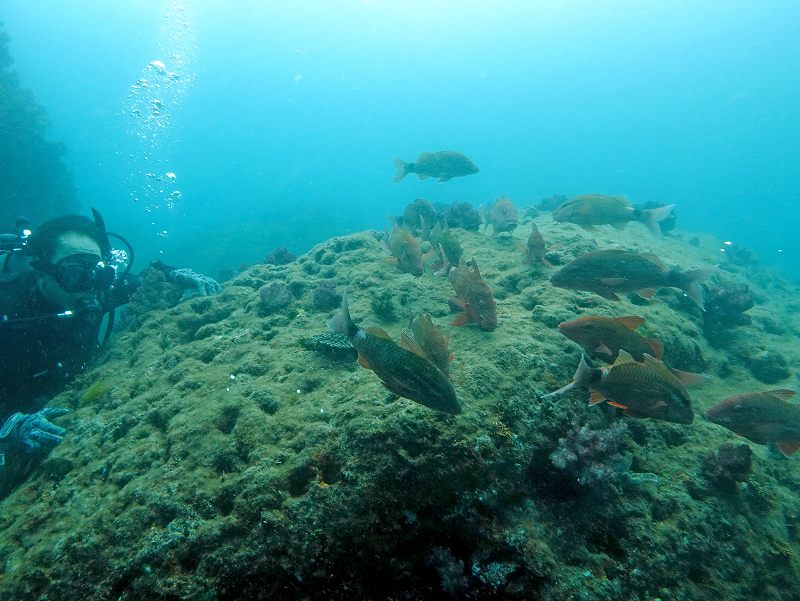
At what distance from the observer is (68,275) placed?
630cm

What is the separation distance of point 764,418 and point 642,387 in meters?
1.81

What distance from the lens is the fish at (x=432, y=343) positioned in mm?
3453

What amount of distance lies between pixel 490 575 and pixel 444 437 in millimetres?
930

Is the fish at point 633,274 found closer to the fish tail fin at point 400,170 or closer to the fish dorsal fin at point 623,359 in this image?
the fish dorsal fin at point 623,359

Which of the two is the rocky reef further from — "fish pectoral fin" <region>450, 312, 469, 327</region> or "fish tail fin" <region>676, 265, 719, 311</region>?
"fish tail fin" <region>676, 265, 719, 311</region>

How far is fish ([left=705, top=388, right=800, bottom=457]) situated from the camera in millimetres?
3627

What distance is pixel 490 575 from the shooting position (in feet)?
8.14

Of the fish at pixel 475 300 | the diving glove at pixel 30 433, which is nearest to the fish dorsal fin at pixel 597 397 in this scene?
the fish at pixel 475 300

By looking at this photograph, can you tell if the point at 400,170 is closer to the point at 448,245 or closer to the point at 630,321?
the point at 448,245

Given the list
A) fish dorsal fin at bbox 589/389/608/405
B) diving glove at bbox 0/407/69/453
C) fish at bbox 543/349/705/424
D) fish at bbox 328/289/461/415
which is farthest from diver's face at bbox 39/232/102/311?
fish dorsal fin at bbox 589/389/608/405

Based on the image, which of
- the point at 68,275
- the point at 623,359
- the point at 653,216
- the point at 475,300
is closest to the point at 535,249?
the point at 653,216

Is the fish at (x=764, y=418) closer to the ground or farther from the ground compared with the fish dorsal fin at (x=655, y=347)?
closer to the ground

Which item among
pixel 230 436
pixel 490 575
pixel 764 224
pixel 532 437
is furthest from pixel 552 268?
pixel 764 224

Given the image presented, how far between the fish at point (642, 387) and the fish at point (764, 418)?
1.15m
